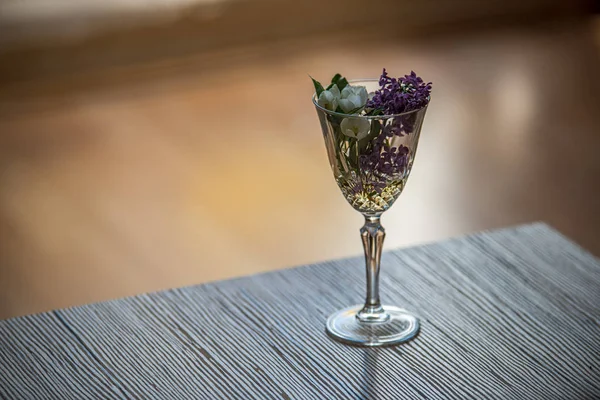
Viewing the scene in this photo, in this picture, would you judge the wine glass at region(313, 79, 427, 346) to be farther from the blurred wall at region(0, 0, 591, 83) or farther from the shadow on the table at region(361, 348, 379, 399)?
the blurred wall at region(0, 0, 591, 83)

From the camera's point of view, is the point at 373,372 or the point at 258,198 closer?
the point at 373,372

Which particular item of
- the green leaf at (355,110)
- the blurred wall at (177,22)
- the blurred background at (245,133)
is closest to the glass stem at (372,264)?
the green leaf at (355,110)

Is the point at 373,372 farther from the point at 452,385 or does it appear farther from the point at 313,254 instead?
the point at 313,254

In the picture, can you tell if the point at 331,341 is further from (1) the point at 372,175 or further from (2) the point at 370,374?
(1) the point at 372,175

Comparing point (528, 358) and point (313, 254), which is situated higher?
point (528, 358)

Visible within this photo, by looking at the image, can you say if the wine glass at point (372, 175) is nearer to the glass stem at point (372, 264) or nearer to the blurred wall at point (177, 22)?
the glass stem at point (372, 264)

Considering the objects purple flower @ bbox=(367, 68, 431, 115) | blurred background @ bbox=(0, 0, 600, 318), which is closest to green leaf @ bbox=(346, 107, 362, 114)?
purple flower @ bbox=(367, 68, 431, 115)

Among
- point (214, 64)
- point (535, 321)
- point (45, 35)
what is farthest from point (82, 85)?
point (535, 321)
